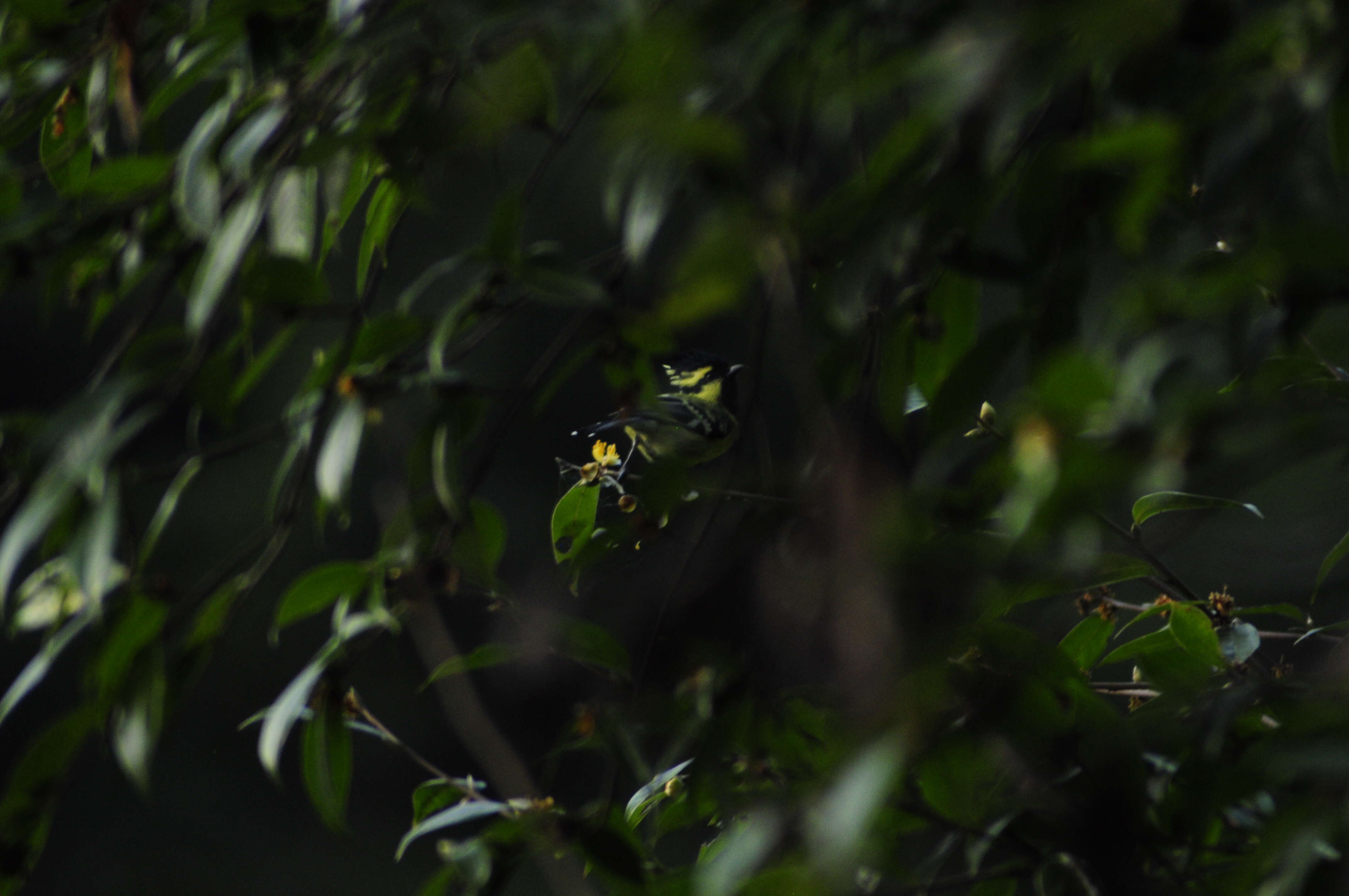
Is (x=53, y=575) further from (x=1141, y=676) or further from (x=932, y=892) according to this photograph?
(x=1141, y=676)

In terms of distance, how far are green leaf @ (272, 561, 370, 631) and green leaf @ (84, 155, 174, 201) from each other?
15 centimetres

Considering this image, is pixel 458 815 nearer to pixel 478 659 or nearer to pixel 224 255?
pixel 478 659

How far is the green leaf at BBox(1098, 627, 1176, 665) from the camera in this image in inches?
26.1

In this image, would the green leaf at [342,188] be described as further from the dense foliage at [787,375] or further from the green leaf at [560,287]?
the green leaf at [560,287]

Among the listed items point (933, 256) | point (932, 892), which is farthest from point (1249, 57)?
point (932, 892)

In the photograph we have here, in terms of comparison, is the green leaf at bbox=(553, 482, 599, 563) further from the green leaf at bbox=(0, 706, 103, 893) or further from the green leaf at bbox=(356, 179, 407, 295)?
the green leaf at bbox=(0, 706, 103, 893)

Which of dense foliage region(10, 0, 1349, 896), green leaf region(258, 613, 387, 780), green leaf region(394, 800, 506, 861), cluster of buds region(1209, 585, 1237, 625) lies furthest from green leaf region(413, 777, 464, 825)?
cluster of buds region(1209, 585, 1237, 625)

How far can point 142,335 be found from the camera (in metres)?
0.41

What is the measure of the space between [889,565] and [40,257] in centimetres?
32

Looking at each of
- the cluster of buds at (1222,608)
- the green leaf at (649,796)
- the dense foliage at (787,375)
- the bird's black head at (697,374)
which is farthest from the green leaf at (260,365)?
the bird's black head at (697,374)

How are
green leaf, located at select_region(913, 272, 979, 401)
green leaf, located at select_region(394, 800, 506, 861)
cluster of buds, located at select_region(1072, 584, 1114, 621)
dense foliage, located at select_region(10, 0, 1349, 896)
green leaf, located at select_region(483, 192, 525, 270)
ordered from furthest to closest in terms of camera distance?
cluster of buds, located at select_region(1072, 584, 1114, 621)
green leaf, located at select_region(394, 800, 506, 861)
green leaf, located at select_region(913, 272, 979, 401)
green leaf, located at select_region(483, 192, 525, 270)
dense foliage, located at select_region(10, 0, 1349, 896)

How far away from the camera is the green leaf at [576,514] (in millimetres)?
663

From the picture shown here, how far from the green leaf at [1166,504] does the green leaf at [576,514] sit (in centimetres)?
34

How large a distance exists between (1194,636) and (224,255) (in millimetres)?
527
